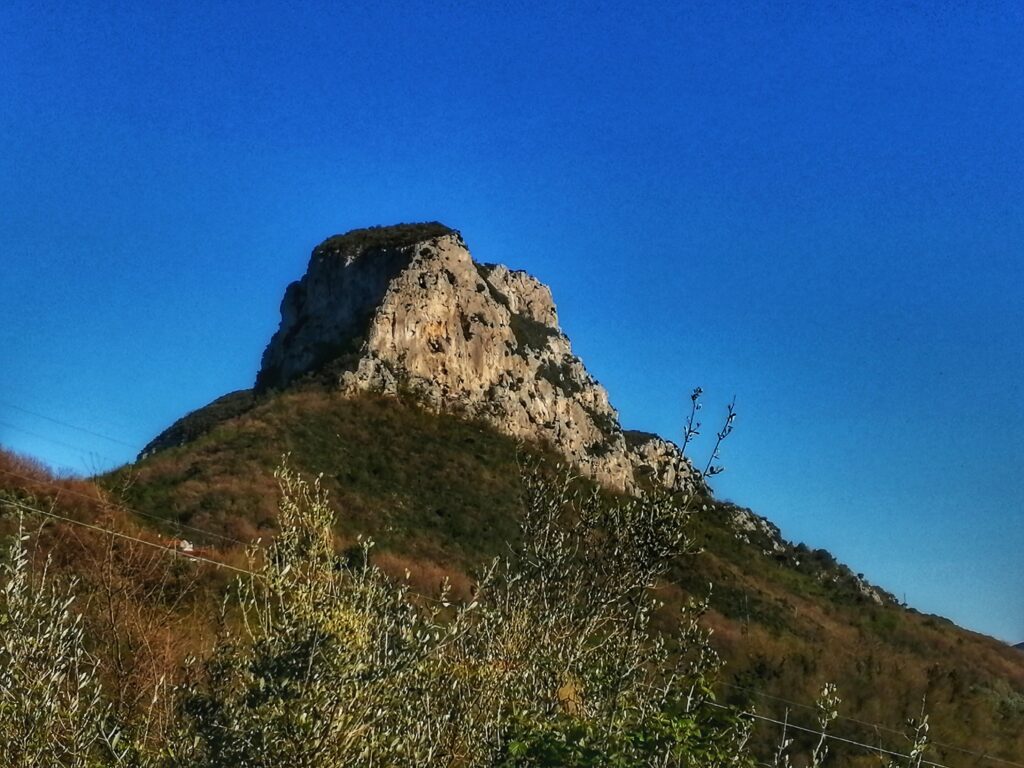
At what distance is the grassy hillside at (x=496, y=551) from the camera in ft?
61.6

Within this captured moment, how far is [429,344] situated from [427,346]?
9.4 inches

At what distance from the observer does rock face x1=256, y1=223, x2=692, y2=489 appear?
62.5 meters

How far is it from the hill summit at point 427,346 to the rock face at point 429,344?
0.33ft

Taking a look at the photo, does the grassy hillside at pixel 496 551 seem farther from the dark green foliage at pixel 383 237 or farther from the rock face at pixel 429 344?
the dark green foliage at pixel 383 237

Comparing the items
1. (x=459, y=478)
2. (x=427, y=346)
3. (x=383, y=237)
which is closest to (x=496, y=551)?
(x=459, y=478)

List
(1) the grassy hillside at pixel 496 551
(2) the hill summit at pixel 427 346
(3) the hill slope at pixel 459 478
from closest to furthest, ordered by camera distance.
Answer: (3) the hill slope at pixel 459 478
(1) the grassy hillside at pixel 496 551
(2) the hill summit at pixel 427 346

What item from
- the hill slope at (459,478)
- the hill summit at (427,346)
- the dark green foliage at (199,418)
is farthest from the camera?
the dark green foliage at (199,418)

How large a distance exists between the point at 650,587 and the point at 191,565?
51.8ft

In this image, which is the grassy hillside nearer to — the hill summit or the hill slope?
the hill slope

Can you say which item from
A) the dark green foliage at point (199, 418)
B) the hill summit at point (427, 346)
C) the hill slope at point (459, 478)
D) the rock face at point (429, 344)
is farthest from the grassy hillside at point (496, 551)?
the dark green foliage at point (199, 418)

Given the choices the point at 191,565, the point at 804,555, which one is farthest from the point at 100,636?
the point at 804,555

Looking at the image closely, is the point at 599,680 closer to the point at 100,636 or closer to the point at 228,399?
the point at 100,636

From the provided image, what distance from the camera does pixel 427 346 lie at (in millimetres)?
63938

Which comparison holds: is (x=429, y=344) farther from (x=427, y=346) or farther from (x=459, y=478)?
(x=459, y=478)
